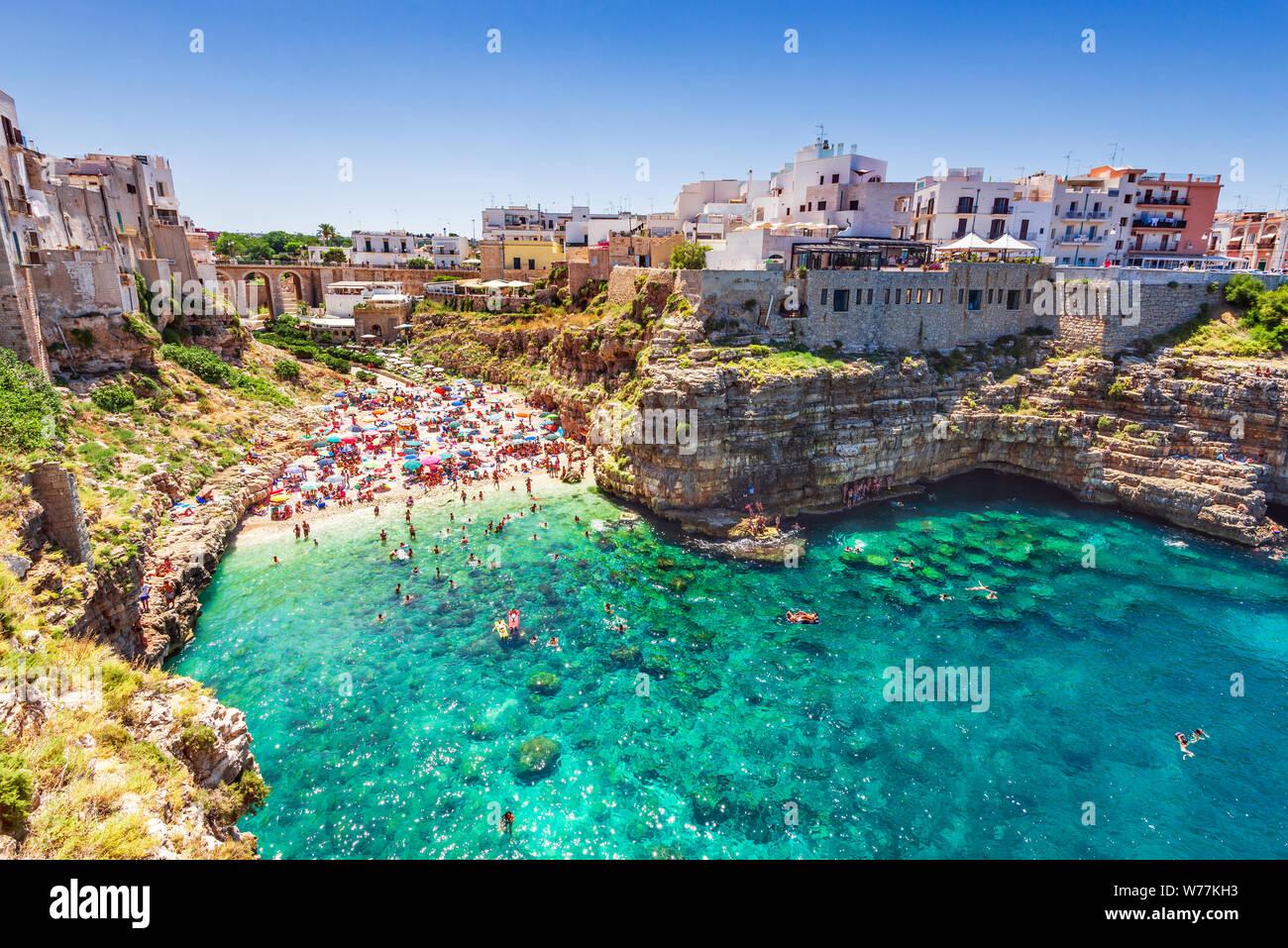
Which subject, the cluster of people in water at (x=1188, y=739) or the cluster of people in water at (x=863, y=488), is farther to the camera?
the cluster of people in water at (x=863, y=488)

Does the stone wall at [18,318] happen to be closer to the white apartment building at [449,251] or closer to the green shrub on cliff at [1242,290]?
the white apartment building at [449,251]

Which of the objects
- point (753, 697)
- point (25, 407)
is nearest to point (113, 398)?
point (25, 407)

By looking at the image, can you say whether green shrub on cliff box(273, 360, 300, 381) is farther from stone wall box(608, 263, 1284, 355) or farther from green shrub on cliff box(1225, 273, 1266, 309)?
green shrub on cliff box(1225, 273, 1266, 309)

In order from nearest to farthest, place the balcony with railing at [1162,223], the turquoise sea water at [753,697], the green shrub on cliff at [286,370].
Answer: the turquoise sea water at [753,697], the green shrub on cliff at [286,370], the balcony with railing at [1162,223]

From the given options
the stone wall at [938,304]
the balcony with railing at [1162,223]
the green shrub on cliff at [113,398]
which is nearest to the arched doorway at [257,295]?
the green shrub on cliff at [113,398]

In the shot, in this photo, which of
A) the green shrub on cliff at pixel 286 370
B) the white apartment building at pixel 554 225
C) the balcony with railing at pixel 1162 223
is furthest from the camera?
→ the white apartment building at pixel 554 225

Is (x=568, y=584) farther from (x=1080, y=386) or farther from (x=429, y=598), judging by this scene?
(x=1080, y=386)
